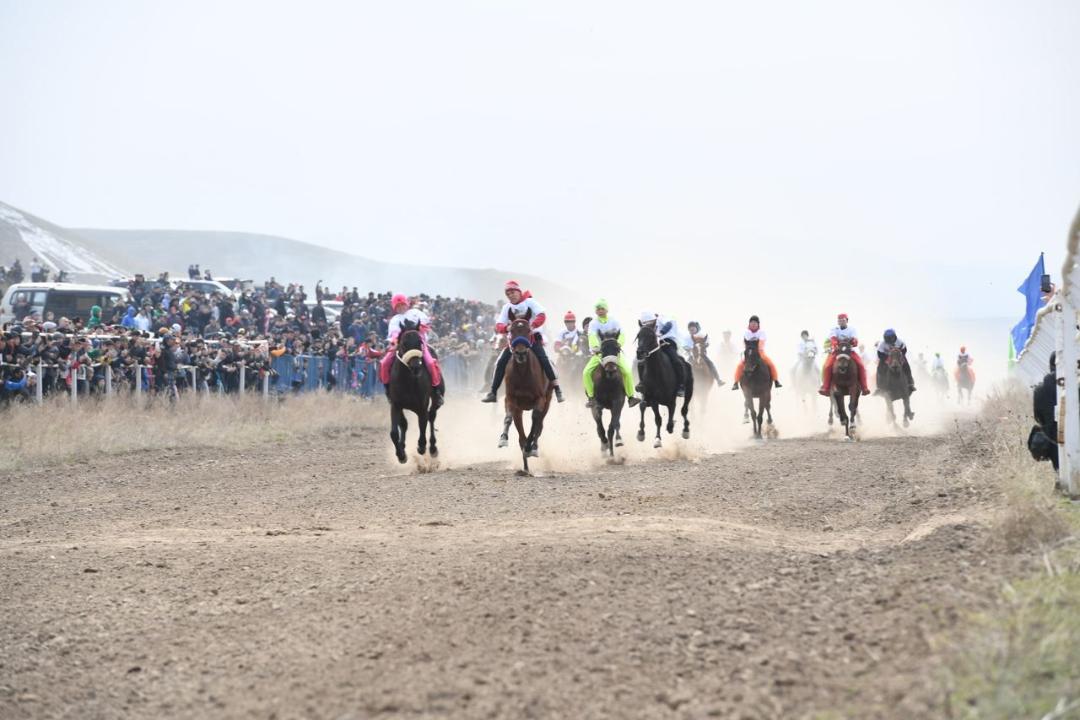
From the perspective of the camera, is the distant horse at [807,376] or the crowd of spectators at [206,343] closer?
the crowd of spectators at [206,343]

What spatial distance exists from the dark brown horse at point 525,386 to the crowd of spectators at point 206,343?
2356 mm

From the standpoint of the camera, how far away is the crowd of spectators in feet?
81.3

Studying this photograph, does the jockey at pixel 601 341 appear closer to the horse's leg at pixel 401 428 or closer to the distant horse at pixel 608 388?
the distant horse at pixel 608 388

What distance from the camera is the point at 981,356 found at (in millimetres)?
125875

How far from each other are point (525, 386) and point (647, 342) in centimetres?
344

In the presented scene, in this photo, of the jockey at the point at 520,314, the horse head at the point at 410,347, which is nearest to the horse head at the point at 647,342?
the jockey at the point at 520,314

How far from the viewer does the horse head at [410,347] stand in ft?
61.4

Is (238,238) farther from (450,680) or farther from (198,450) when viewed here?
(450,680)

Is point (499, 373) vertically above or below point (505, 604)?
above

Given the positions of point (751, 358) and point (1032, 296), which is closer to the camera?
point (1032, 296)

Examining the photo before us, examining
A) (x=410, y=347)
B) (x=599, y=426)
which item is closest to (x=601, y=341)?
(x=599, y=426)

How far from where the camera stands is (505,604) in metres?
7.89

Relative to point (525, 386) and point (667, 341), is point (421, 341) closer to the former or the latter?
point (525, 386)

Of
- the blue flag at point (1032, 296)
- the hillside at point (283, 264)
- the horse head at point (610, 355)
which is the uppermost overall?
the hillside at point (283, 264)
